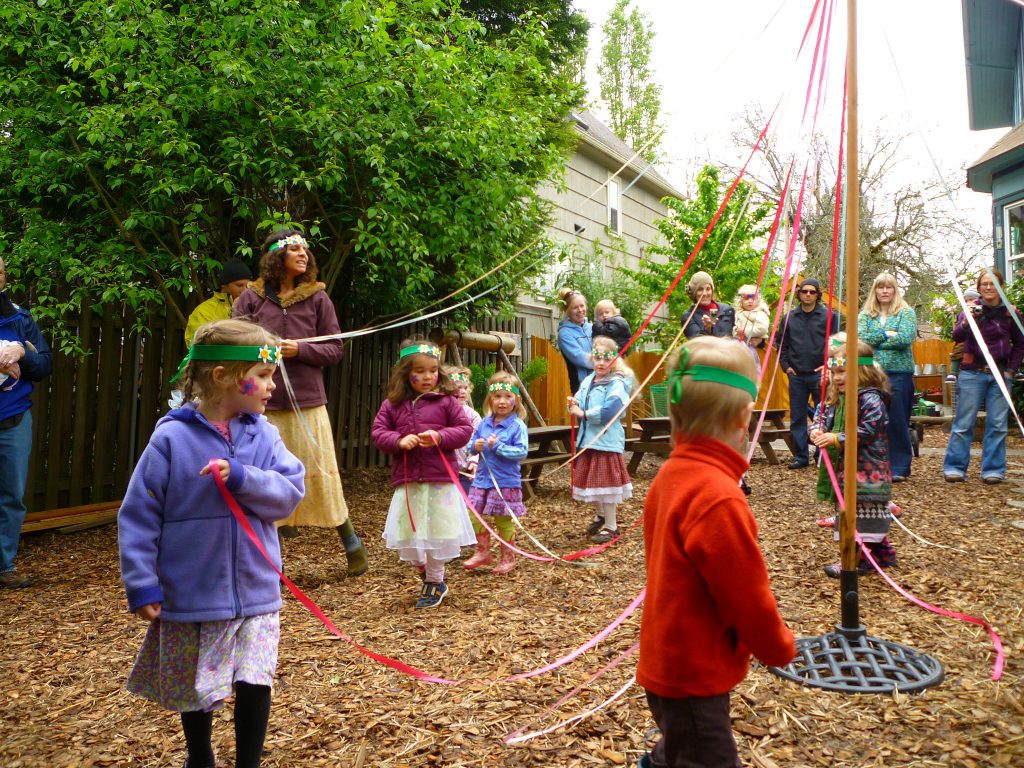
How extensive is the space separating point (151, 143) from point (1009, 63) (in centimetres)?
1439

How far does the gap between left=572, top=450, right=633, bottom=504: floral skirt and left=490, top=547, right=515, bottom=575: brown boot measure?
0.72 meters

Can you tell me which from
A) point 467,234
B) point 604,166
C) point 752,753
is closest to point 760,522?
point 467,234

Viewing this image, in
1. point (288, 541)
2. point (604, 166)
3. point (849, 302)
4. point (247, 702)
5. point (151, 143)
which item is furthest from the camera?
point (604, 166)

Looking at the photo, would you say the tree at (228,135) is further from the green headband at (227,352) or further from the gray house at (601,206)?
the gray house at (601,206)

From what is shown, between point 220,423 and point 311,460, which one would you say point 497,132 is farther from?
point 220,423

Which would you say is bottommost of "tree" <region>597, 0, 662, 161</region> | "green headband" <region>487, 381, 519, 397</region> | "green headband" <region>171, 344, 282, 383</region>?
"green headband" <region>487, 381, 519, 397</region>

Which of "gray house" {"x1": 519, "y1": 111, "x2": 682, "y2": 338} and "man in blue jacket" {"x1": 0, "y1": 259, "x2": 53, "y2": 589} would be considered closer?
"man in blue jacket" {"x1": 0, "y1": 259, "x2": 53, "y2": 589}

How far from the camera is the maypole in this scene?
2.79 m

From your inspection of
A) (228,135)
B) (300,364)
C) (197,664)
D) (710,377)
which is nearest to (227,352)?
(197,664)

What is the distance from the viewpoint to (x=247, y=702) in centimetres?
219

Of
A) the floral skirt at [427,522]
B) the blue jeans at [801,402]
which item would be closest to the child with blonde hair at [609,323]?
A: the blue jeans at [801,402]

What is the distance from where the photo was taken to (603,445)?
5473 millimetres

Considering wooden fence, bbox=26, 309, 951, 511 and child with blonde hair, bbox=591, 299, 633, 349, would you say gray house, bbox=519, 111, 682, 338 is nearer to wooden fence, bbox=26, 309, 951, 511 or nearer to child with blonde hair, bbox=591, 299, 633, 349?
child with blonde hair, bbox=591, 299, 633, 349

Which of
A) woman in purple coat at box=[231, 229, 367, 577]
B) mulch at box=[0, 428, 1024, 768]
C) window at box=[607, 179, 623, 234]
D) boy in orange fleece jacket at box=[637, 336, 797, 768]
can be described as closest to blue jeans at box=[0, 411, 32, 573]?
mulch at box=[0, 428, 1024, 768]
